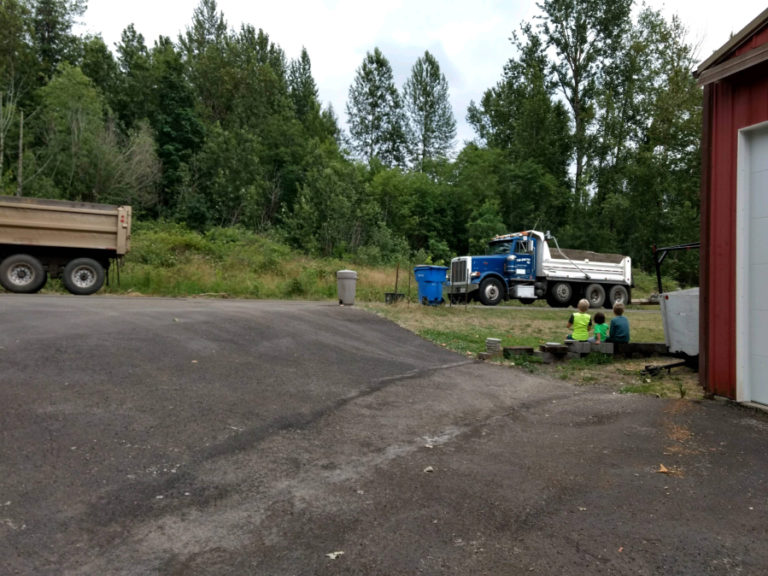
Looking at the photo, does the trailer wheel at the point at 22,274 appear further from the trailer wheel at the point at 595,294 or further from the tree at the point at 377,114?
the tree at the point at 377,114

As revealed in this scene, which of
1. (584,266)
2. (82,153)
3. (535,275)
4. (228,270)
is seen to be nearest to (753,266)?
(535,275)

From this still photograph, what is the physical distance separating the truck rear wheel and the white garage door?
1639 centimetres

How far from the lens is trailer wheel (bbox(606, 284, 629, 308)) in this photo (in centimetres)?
2416

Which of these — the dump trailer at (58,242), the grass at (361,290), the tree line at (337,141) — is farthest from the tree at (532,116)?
the dump trailer at (58,242)

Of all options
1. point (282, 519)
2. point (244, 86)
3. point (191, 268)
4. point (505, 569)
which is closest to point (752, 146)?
point (505, 569)

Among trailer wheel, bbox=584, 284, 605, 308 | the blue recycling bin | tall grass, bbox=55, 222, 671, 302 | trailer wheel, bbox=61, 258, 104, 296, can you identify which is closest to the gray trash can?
the blue recycling bin

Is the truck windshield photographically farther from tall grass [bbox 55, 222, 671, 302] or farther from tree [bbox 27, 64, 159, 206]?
tree [bbox 27, 64, 159, 206]

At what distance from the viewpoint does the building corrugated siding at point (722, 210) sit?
6.51m

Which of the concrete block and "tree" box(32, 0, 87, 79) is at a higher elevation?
"tree" box(32, 0, 87, 79)

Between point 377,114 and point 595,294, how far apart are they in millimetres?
37287

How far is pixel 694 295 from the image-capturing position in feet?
28.2

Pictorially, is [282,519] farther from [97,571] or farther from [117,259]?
[117,259]

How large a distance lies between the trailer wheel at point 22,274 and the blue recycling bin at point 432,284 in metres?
10.4

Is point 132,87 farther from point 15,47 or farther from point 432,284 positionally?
point 432,284
